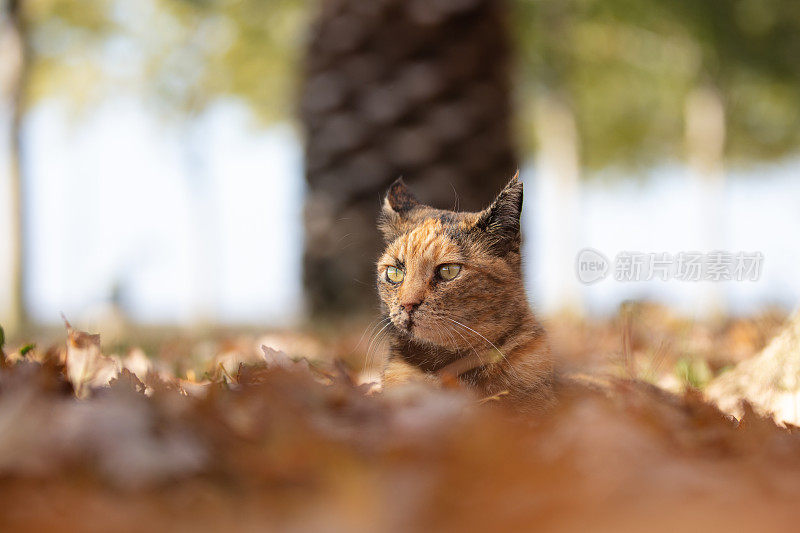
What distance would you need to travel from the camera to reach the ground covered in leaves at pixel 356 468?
Result: 89 cm

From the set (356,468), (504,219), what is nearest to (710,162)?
(504,219)

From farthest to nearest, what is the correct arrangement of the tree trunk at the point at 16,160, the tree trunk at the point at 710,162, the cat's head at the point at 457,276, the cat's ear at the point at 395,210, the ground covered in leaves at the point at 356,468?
the tree trunk at the point at 710,162, the tree trunk at the point at 16,160, the cat's ear at the point at 395,210, the cat's head at the point at 457,276, the ground covered in leaves at the point at 356,468

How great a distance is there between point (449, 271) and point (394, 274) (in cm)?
24

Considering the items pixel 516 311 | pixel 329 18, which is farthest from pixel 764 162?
pixel 516 311

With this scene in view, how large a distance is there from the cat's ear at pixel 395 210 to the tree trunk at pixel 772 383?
1.37 meters

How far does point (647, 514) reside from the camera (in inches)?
35.9

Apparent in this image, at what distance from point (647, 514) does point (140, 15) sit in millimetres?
15200

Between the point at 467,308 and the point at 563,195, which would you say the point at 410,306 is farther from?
Answer: the point at 563,195

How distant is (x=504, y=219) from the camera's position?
228 centimetres

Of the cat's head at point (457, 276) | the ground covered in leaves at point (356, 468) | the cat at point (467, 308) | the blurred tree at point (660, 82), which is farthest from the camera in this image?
the blurred tree at point (660, 82)

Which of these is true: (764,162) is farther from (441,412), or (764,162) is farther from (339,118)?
(441,412)

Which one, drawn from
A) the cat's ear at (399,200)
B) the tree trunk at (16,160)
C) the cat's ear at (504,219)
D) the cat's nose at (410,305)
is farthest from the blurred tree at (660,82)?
the cat's nose at (410,305)

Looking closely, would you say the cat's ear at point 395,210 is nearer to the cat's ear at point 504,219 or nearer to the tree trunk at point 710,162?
the cat's ear at point 504,219

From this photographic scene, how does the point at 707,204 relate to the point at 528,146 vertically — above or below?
below
